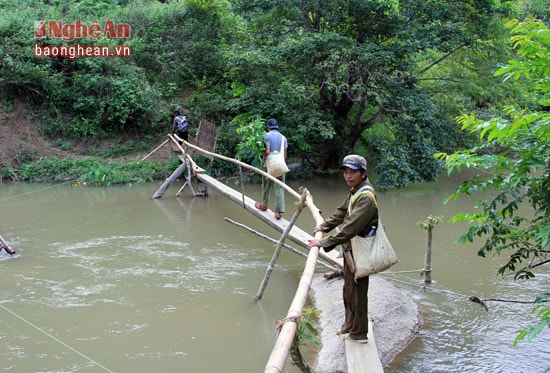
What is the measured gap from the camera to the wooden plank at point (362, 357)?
4039 millimetres

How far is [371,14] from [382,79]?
173 centimetres

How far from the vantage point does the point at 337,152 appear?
50.2ft

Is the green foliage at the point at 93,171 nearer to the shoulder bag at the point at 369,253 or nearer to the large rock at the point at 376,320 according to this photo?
the large rock at the point at 376,320

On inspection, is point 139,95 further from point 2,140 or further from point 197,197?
point 197,197

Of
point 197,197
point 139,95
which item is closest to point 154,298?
point 197,197

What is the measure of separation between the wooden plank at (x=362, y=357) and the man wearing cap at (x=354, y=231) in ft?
0.21

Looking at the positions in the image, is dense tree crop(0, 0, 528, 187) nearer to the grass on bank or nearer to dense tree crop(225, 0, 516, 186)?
dense tree crop(225, 0, 516, 186)

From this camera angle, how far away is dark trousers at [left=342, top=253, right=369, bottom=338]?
168 inches

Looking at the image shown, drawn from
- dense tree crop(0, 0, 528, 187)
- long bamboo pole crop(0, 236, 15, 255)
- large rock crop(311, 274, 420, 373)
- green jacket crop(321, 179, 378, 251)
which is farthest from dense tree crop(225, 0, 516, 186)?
green jacket crop(321, 179, 378, 251)

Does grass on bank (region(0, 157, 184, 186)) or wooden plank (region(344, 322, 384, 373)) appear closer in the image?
wooden plank (region(344, 322, 384, 373))

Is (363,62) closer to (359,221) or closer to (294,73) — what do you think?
(294,73)

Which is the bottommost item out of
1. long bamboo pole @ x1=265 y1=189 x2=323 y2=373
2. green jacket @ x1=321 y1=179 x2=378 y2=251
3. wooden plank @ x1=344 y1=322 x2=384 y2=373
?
wooden plank @ x1=344 y1=322 x2=384 y2=373

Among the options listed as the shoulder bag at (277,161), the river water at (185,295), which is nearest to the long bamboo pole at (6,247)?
the river water at (185,295)

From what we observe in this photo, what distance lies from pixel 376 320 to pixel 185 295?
2.52 metres
